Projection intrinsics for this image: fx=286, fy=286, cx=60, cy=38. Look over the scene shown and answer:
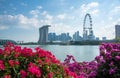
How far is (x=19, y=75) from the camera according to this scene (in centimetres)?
459

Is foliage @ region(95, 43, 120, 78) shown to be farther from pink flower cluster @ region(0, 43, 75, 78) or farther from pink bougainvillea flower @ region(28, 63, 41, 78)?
pink bougainvillea flower @ region(28, 63, 41, 78)

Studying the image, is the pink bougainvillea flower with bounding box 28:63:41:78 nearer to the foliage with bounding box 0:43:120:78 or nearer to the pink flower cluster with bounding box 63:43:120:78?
the foliage with bounding box 0:43:120:78

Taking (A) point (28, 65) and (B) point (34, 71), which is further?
(A) point (28, 65)

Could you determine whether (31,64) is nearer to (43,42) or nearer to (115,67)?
(115,67)

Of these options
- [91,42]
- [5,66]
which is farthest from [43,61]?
[91,42]

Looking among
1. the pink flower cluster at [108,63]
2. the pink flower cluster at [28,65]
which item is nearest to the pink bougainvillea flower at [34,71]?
the pink flower cluster at [28,65]

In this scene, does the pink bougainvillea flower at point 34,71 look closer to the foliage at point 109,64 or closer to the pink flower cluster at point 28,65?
the pink flower cluster at point 28,65

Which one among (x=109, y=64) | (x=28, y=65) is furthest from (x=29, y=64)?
(x=109, y=64)

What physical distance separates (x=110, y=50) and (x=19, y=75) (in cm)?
589


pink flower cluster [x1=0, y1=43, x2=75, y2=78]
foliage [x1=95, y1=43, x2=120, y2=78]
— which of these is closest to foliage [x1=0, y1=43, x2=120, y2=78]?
pink flower cluster [x1=0, y1=43, x2=75, y2=78]

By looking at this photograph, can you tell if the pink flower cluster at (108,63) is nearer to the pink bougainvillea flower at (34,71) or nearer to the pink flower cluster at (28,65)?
the pink flower cluster at (28,65)

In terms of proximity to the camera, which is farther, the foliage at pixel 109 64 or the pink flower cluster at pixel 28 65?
the foliage at pixel 109 64

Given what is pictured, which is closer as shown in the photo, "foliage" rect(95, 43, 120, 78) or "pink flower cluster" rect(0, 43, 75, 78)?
"pink flower cluster" rect(0, 43, 75, 78)

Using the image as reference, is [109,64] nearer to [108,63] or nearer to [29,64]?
[108,63]
